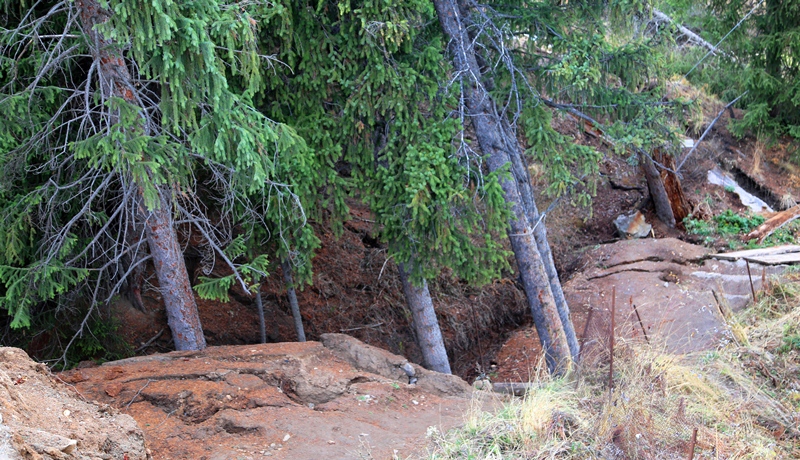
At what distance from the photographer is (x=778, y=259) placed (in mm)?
11664

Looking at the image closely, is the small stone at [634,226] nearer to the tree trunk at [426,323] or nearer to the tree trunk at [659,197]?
the tree trunk at [659,197]

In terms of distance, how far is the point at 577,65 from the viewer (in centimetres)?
781

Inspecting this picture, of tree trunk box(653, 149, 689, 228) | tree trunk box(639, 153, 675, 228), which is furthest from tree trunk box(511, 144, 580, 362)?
tree trunk box(653, 149, 689, 228)

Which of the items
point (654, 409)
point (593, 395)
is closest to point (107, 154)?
point (593, 395)

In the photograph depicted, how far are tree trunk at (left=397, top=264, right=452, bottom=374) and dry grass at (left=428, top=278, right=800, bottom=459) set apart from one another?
2.69m

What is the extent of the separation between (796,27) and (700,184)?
166 inches

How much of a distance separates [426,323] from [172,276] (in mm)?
3704

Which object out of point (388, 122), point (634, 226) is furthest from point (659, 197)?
point (388, 122)

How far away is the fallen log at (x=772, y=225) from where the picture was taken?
14289 millimetres

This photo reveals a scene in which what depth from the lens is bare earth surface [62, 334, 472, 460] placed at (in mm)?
5391

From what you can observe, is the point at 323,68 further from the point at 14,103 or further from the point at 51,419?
the point at 51,419

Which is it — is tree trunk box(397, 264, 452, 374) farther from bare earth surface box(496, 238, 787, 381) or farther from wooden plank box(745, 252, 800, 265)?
wooden plank box(745, 252, 800, 265)

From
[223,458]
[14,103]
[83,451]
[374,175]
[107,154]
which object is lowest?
[223,458]

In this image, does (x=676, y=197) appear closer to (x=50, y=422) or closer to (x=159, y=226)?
(x=159, y=226)
